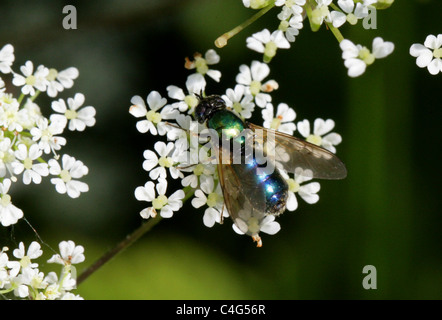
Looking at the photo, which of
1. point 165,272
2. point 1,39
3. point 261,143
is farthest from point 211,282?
point 1,39

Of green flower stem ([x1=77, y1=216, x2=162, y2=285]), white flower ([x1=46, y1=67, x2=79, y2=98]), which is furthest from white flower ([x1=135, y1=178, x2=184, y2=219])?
white flower ([x1=46, y1=67, x2=79, y2=98])

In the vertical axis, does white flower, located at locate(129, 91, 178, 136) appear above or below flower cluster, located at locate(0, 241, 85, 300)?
above

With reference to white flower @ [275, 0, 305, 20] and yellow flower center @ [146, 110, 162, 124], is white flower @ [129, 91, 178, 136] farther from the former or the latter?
white flower @ [275, 0, 305, 20]

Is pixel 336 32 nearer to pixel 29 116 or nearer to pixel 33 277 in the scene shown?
pixel 29 116

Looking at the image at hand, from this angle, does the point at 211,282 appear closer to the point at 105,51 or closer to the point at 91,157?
the point at 91,157

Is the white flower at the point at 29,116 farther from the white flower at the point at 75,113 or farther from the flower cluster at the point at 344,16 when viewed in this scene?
the flower cluster at the point at 344,16
